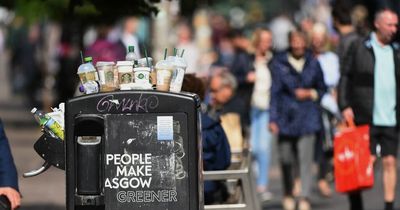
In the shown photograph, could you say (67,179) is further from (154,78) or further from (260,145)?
(260,145)

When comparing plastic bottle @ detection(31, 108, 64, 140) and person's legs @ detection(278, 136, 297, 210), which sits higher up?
plastic bottle @ detection(31, 108, 64, 140)

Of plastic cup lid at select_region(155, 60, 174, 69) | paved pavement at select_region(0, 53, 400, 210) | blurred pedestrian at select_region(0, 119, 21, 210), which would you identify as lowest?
paved pavement at select_region(0, 53, 400, 210)

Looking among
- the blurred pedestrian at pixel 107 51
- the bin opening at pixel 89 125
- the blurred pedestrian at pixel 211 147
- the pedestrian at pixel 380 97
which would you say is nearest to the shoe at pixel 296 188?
the pedestrian at pixel 380 97

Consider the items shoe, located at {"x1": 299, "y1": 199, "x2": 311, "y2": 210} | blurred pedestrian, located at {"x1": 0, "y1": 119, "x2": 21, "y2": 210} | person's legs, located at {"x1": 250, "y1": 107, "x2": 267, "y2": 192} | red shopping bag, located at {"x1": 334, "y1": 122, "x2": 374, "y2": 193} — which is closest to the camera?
blurred pedestrian, located at {"x1": 0, "y1": 119, "x2": 21, "y2": 210}

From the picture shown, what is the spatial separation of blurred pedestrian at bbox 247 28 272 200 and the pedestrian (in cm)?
298

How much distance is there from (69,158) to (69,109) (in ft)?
0.86

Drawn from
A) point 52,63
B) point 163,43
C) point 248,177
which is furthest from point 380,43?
point 52,63

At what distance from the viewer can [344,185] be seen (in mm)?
11711

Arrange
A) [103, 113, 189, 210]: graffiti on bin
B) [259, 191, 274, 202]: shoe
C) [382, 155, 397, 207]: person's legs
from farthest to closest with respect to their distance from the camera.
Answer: [259, 191, 274, 202]: shoe → [382, 155, 397, 207]: person's legs → [103, 113, 189, 210]: graffiti on bin

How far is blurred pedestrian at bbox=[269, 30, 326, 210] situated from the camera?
1354 cm

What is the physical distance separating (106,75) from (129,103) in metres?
0.38

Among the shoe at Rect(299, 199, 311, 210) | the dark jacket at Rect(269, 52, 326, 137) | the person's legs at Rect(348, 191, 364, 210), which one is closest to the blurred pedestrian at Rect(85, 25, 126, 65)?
the dark jacket at Rect(269, 52, 326, 137)

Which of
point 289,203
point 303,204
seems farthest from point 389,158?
point 289,203

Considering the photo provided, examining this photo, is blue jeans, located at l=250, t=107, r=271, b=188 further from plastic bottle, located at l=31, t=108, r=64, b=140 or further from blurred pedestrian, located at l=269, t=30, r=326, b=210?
plastic bottle, located at l=31, t=108, r=64, b=140
